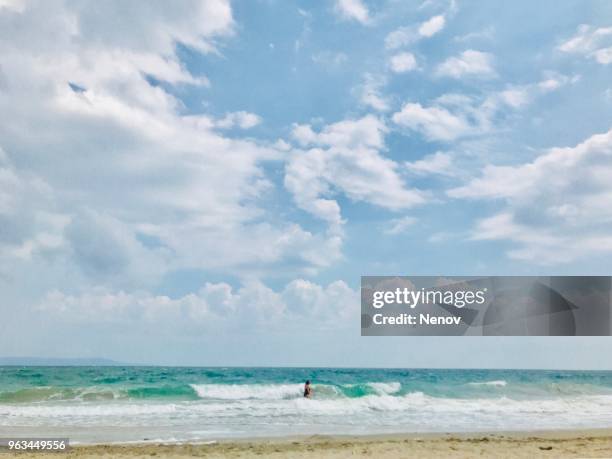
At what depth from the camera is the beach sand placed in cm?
A: 1139

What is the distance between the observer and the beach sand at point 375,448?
448 inches

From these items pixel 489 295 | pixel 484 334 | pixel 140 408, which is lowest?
pixel 140 408

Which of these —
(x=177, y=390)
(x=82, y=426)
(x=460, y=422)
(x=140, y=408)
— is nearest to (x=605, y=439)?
(x=460, y=422)

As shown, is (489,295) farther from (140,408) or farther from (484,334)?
(140,408)

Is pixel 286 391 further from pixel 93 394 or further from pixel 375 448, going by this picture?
pixel 375 448

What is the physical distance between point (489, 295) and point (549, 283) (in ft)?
8.17

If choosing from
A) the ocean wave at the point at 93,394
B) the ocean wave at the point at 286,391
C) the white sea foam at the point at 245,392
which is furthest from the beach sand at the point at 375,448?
the white sea foam at the point at 245,392

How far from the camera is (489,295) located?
19.6 meters

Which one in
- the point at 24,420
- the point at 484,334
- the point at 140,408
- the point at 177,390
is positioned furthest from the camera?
the point at 177,390

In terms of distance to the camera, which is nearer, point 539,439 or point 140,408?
point 539,439

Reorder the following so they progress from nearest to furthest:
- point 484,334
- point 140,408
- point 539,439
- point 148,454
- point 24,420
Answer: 1. point 148,454
2. point 539,439
3. point 24,420
4. point 484,334
5. point 140,408

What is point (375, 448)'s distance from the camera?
1208 cm

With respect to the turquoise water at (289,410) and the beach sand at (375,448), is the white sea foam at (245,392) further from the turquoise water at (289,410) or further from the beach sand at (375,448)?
the beach sand at (375,448)

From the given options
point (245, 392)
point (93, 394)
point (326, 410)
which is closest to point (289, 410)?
point (326, 410)
